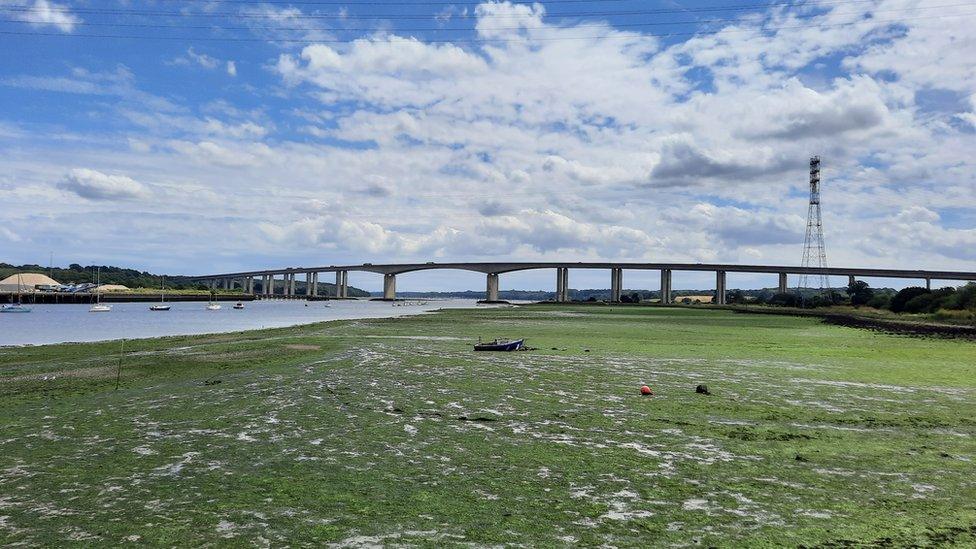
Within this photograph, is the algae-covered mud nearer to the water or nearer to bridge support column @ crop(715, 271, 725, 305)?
the water

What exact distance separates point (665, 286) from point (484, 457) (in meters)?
183

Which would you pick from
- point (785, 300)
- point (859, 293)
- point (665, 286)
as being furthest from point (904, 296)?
point (665, 286)

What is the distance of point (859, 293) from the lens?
6102 inches

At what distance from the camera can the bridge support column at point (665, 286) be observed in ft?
618

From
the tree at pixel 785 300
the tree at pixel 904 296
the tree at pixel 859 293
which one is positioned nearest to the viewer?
the tree at pixel 904 296

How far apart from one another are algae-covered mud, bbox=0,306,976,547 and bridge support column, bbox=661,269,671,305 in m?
162

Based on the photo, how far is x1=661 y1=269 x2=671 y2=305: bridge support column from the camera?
618 ft

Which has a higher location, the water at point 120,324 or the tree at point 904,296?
the tree at point 904,296

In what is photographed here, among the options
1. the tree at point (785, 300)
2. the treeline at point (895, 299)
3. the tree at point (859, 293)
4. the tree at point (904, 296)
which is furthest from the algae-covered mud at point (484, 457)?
the tree at point (785, 300)

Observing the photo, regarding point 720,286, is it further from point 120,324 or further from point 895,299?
point 120,324

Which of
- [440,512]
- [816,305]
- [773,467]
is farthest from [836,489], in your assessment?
[816,305]

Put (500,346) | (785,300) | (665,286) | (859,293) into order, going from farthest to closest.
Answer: (665,286), (785,300), (859,293), (500,346)

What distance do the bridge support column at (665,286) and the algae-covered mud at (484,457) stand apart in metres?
162

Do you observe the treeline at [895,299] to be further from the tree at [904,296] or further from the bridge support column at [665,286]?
the bridge support column at [665,286]
